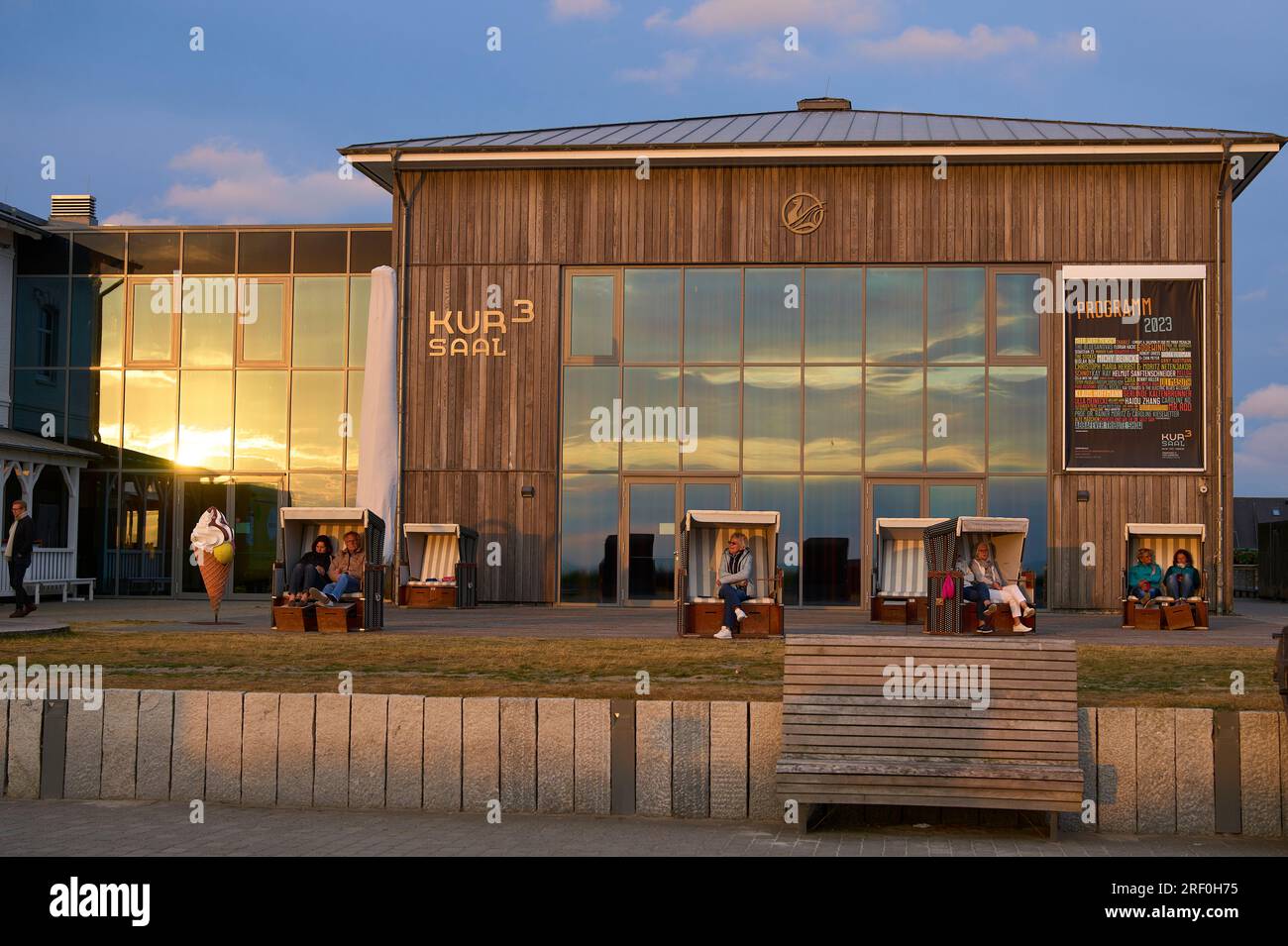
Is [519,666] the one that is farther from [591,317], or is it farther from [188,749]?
[591,317]

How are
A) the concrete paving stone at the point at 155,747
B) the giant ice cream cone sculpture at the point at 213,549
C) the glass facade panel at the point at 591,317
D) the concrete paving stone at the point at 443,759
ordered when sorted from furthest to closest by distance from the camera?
the glass facade panel at the point at 591,317, the giant ice cream cone sculpture at the point at 213,549, the concrete paving stone at the point at 155,747, the concrete paving stone at the point at 443,759

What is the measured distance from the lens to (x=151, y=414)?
29.6 meters

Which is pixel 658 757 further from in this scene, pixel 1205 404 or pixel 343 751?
pixel 1205 404

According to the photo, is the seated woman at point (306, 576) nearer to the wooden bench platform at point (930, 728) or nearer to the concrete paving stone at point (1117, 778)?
the wooden bench platform at point (930, 728)

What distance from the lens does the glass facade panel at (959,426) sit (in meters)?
26.6

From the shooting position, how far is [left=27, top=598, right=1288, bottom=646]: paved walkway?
17766 mm

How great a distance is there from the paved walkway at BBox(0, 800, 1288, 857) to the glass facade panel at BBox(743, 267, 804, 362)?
18902mm

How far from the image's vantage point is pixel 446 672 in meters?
11.9

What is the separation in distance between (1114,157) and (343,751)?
2136 cm

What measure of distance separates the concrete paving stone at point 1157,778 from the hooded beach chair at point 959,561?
383 inches

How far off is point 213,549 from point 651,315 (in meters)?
10.4

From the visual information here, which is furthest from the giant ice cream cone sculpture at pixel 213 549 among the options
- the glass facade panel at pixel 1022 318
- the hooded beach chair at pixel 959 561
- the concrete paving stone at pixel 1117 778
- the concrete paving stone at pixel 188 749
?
the glass facade panel at pixel 1022 318

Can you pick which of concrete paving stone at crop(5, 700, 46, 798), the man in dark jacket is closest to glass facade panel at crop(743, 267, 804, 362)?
the man in dark jacket

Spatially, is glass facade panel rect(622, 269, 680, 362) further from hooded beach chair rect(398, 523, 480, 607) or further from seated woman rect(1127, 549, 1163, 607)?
seated woman rect(1127, 549, 1163, 607)
